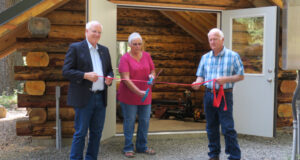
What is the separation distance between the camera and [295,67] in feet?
6.94

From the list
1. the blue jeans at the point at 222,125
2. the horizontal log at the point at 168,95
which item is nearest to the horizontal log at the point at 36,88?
the blue jeans at the point at 222,125

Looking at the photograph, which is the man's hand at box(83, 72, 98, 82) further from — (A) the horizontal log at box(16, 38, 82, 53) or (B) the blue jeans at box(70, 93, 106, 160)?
(A) the horizontal log at box(16, 38, 82, 53)

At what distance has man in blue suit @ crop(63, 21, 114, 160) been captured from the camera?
3.23m

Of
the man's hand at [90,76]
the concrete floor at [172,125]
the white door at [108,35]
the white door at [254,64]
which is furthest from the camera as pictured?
the concrete floor at [172,125]

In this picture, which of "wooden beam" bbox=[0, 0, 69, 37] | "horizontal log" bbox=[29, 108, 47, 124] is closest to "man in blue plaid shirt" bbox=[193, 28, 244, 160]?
"wooden beam" bbox=[0, 0, 69, 37]

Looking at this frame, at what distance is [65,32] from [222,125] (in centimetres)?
273

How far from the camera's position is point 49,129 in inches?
189

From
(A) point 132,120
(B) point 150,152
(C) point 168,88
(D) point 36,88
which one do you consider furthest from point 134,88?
(C) point 168,88

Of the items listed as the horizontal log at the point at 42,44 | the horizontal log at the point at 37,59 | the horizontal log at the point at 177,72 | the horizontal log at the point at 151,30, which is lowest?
the horizontal log at the point at 177,72

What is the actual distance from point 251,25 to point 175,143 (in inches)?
92.6

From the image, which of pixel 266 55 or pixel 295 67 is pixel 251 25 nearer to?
pixel 266 55

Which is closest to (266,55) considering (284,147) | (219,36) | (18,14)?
(284,147)

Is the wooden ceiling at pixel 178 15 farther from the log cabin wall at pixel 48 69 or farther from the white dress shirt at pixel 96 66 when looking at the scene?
the white dress shirt at pixel 96 66

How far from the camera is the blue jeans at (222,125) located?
3654 mm
